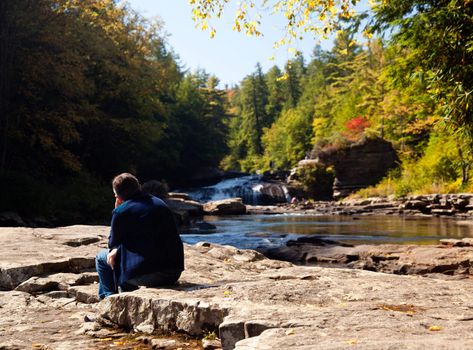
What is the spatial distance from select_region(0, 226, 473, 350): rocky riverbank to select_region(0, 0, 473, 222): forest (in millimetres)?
6022

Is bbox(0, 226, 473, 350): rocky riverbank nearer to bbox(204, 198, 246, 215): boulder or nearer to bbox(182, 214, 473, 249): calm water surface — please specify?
bbox(182, 214, 473, 249): calm water surface

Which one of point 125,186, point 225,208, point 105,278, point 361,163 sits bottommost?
point 105,278

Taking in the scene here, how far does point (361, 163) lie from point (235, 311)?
33.7 metres

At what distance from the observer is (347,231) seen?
18.4 meters

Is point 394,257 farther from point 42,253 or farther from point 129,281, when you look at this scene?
point 129,281

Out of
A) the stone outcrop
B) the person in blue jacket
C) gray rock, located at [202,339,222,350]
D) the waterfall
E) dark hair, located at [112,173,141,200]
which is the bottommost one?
the stone outcrop

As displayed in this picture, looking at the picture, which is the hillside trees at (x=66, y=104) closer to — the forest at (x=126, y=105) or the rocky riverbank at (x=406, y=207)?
the forest at (x=126, y=105)

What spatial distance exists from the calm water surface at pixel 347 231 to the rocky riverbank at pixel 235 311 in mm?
8686

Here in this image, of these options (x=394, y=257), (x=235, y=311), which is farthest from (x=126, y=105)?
(x=235, y=311)

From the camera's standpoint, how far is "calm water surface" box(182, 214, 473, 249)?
611 inches

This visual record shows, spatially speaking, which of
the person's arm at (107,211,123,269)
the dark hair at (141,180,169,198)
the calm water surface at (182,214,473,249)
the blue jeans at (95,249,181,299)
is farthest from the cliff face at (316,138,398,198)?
the person's arm at (107,211,123,269)

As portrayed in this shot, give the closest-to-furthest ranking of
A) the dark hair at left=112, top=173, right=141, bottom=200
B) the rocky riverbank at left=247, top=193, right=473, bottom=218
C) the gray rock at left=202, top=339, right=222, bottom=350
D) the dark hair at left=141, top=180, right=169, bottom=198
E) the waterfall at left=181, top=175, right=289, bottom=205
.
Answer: the gray rock at left=202, top=339, right=222, bottom=350 < the dark hair at left=112, top=173, right=141, bottom=200 < the dark hair at left=141, top=180, right=169, bottom=198 < the rocky riverbank at left=247, top=193, right=473, bottom=218 < the waterfall at left=181, top=175, right=289, bottom=205

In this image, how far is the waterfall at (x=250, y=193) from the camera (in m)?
40.0

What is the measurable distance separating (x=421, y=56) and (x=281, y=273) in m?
7.56
